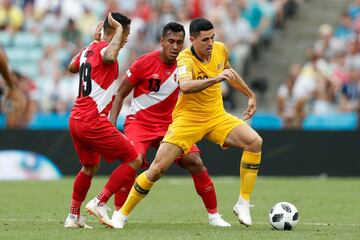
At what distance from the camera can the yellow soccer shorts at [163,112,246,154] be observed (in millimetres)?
12406

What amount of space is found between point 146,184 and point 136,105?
156 cm

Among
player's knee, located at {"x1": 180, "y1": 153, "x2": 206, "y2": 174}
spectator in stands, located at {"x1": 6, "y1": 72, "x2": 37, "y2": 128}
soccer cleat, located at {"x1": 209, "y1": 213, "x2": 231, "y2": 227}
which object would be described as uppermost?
player's knee, located at {"x1": 180, "y1": 153, "x2": 206, "y2": 174}

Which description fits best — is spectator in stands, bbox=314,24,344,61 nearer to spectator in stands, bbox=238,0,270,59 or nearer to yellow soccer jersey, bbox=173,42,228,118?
spectator in stands, bbox=238,0,270,59

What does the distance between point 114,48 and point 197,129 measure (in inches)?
63.5

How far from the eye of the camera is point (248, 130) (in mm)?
12516

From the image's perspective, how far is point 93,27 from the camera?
26812 millimetres

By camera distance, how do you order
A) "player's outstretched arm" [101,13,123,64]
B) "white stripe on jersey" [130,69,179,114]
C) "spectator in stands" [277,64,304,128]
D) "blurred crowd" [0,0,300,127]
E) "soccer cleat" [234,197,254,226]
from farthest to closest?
"blurred crowd" [0,0,300,127]
"spectator in stands" [277,64,304,128]
"white stripe on jersey" [130,69,179,114]
"soccer cleat" [234,197,254,226]
"player's outstretched arm" [101,13,123,64]

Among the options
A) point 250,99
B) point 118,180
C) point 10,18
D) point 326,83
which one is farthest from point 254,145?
point 10,18

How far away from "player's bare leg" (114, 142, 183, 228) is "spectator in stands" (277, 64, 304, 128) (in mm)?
11028

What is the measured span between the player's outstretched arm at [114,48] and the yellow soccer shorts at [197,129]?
4.32 ft

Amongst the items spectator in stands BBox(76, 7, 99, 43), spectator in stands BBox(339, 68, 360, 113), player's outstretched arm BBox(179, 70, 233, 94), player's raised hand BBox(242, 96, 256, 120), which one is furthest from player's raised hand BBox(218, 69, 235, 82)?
spectator in stands BBox(76, 7, 99, 43)

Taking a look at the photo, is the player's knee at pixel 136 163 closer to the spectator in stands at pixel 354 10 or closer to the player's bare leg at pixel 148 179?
the player's bare leg at pixel 148 179

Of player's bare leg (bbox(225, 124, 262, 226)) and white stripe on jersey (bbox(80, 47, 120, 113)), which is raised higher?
white stripe on jersey (bbox(80, 47, 120, 113))

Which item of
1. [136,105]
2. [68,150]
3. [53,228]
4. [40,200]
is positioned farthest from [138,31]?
[53,228]
